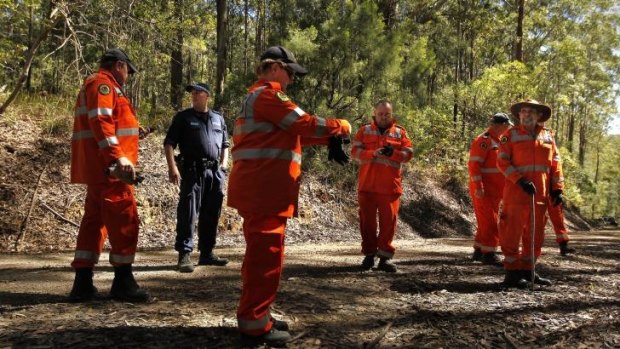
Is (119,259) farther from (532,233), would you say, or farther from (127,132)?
(532,233)

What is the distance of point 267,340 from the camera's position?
2.98 m

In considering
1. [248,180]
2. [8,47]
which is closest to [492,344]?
[248,180]

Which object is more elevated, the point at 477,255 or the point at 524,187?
the point at 524,187

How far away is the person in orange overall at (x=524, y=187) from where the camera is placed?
5152mm

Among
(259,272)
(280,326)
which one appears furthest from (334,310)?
(259,272)

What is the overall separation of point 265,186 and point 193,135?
285cm

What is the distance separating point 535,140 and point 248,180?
3732 millimetres

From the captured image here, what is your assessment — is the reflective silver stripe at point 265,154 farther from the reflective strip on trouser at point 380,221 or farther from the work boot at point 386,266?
the work boot at point 386,266

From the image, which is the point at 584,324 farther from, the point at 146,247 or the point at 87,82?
the point at 146,247

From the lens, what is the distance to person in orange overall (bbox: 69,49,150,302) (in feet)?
12.4

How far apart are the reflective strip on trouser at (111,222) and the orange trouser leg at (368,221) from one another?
2981 millimetres

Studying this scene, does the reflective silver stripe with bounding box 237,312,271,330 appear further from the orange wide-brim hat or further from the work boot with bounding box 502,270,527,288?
the orange wide-brim hat

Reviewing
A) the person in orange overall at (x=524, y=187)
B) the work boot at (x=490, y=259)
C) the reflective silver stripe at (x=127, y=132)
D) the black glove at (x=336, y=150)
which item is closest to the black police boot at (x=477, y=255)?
the work boot at (x=490, y=259)

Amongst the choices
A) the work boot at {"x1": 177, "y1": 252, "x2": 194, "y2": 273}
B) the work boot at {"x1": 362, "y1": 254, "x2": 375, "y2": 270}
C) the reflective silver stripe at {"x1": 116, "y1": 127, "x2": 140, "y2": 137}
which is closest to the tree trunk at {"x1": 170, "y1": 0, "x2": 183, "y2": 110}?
the work boot at {"x1": 177, "y1": 252, "x2": 194, "y2": 273}
